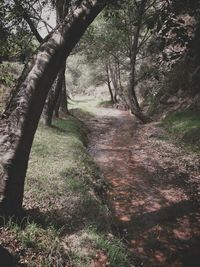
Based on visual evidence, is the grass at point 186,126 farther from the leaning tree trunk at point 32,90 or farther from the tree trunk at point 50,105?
the leaning tree trunk at point 32,90

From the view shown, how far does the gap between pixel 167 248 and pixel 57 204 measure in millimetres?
2807

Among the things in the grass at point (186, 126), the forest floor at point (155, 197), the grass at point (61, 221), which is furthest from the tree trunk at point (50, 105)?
the grass at point (186, 126)

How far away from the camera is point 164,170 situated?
13.2 metres

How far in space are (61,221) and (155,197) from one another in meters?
4.22

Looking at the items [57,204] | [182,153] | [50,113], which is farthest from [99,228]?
[50,113]

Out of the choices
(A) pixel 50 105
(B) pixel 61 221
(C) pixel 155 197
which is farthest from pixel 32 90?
(A) pixel 50 105

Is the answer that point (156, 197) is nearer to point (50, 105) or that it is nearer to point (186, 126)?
point (186, 126)

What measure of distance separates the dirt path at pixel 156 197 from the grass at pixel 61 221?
0.77 metres

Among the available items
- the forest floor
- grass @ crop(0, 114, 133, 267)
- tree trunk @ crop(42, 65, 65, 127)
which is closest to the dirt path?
the forest floor

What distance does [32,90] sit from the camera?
587 cm

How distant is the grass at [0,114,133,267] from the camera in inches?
226

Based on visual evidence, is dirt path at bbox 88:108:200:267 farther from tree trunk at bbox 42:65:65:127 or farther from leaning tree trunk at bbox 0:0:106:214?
leaning tree trunk at bbox 0:0:106:214

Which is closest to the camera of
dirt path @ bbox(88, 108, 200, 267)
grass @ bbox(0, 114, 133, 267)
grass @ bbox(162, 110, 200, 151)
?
grass @ bbox(0, 114, 133, 267)

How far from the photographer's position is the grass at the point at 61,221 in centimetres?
575
